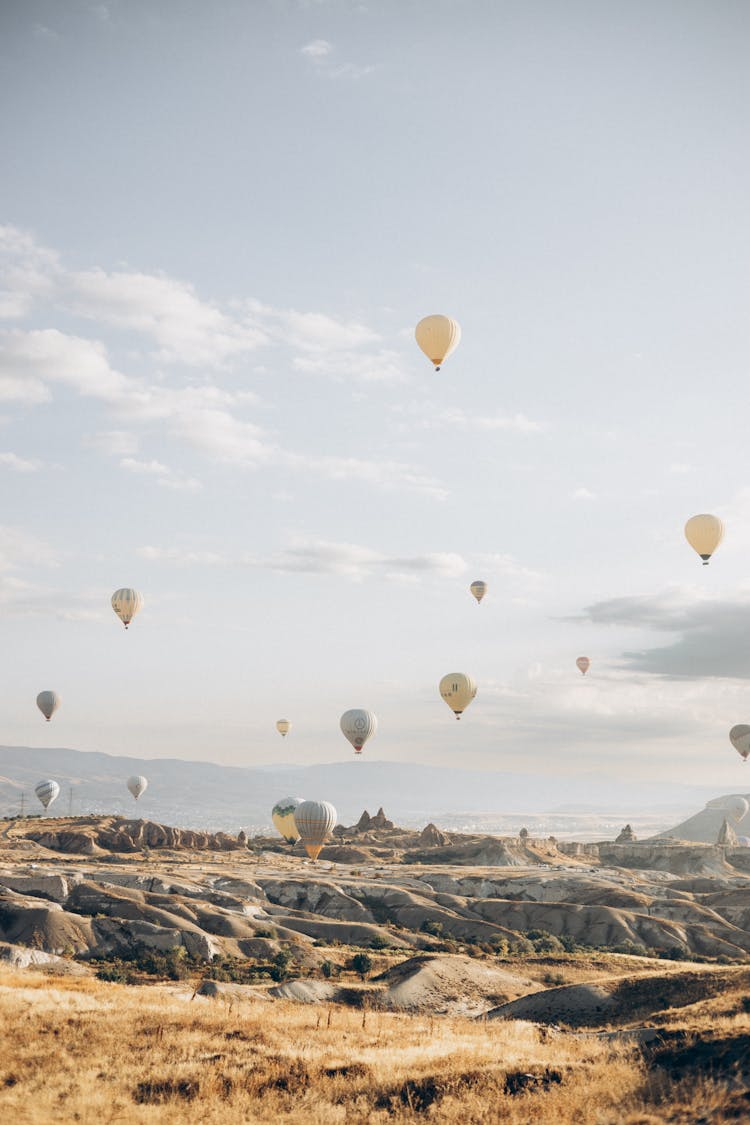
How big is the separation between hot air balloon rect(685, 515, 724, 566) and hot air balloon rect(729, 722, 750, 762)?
62669mm

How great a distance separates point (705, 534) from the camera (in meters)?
79.6

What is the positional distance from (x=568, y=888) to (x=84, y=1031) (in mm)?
A: 80455

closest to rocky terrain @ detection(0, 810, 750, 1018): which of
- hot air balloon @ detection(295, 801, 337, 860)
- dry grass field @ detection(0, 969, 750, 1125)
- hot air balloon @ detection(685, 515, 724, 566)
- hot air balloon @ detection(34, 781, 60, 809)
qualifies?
hot air balloon @ detection(295, 801, 337, 860)

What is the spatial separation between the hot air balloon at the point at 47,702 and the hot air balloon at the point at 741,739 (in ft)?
330

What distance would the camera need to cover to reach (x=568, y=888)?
10194 cm

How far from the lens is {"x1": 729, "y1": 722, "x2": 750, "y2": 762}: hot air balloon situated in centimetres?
13288

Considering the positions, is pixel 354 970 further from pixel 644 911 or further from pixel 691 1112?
pixel 644 911

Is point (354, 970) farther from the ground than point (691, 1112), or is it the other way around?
point (691, 1112)

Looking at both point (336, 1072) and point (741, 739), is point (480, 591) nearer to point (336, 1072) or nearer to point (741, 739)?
point (741, 739)

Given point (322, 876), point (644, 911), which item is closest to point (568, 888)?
point (644, 911)

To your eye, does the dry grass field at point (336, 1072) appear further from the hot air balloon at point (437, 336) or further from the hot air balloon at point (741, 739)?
the hot air balloon at point (741, 739)

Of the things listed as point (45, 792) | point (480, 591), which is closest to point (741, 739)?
point (480, 591)

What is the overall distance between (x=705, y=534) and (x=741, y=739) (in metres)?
66.5

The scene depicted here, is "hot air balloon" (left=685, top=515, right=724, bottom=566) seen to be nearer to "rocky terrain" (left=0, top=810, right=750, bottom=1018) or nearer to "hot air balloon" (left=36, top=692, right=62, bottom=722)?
"rocky terrain" (left=0, top=810, right=750, bottom=1018)
